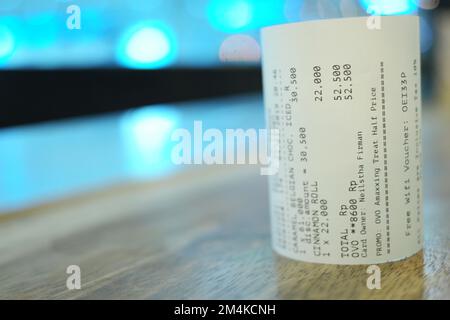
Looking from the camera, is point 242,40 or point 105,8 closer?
point 105,8

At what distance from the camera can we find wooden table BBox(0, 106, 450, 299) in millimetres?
521

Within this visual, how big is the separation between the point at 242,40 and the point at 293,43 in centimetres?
112

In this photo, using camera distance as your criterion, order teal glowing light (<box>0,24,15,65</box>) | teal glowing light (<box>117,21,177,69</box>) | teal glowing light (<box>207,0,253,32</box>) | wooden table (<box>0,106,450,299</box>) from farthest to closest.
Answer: teal glowing light (<box>207,0,253,32</box>), teal glowing light (<box>117,21,177,69</box>), teal glowing light (<box>0,24,15,65</box>), wooden table (<box>0,106,450,299</box>)

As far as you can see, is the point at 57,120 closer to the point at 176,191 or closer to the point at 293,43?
the point at 176,191

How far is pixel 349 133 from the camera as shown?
550 mm

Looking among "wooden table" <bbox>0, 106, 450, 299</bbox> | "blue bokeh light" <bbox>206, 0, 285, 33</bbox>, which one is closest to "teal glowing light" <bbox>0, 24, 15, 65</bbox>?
"wooden table" <bbox>0, 106, 450, 299</bbox>

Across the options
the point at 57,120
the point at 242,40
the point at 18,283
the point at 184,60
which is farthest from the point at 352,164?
the point at 242,40

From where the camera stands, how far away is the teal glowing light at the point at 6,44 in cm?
89

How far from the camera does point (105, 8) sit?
1191 mm

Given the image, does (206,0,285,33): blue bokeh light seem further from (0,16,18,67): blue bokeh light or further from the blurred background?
(0,16,18,67): blue bokeh light

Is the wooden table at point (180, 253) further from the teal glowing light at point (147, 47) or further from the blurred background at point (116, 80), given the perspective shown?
the teal glowing light at point (147, 47)

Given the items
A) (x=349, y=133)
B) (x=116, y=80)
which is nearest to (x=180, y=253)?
(x=349, y=133)

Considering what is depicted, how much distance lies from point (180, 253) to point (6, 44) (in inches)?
18.2

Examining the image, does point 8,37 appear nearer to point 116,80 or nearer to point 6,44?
point 6,44
